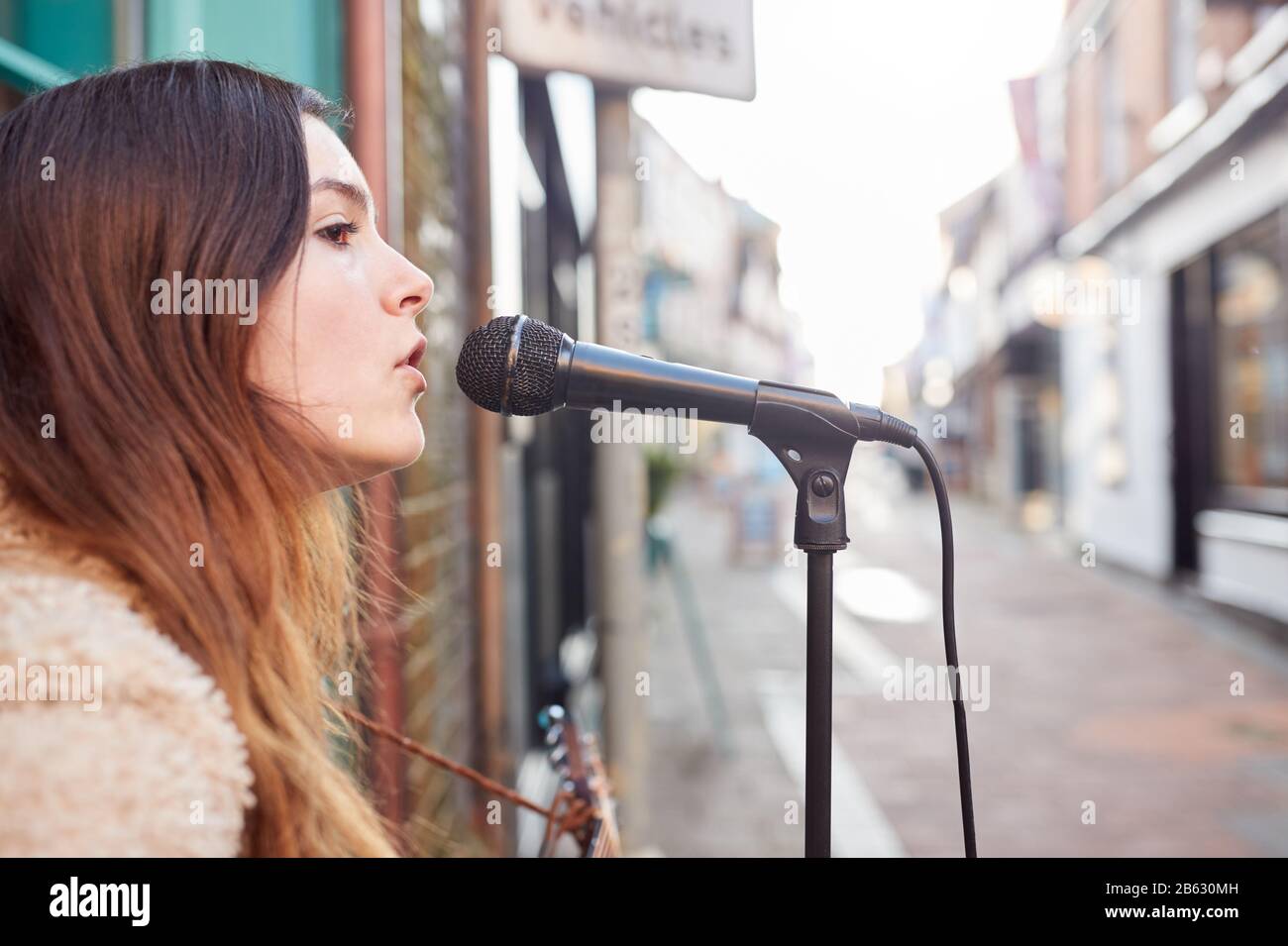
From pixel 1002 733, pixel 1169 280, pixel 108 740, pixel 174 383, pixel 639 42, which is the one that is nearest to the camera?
pixel 108 740

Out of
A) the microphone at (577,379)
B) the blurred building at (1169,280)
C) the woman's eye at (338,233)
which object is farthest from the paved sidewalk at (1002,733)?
the blurred building at (1169,280)

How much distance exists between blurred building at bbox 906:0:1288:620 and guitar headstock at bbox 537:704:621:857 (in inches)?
313

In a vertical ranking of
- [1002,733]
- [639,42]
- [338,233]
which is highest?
[639,42]

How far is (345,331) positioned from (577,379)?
0.70 ft

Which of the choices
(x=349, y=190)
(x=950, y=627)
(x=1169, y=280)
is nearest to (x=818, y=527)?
(x=950, y=627)

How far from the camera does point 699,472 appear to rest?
2997 centimetres

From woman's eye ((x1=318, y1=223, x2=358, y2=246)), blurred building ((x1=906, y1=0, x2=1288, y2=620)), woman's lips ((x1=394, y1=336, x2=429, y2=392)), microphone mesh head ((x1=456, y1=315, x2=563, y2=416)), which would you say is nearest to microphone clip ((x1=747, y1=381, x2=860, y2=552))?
microphone mesh head ((x1=456, y1=315, x2=563, y2=416))

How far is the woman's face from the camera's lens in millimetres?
861

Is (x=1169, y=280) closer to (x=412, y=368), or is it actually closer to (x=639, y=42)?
(x=639, y=42)

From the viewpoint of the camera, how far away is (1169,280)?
10.7 meters

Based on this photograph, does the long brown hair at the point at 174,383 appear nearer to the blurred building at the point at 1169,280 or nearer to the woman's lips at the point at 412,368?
the woman's lips at the point at 412,368

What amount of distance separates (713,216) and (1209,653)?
1539 centimetres

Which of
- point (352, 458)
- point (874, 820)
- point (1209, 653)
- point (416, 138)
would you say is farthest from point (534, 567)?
point (1209, 653)

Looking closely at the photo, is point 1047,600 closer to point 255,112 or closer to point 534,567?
point 534,567
